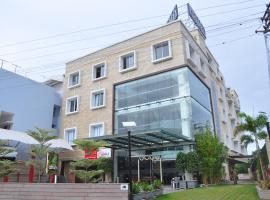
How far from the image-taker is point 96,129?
28328mm

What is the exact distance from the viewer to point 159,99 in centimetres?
2439

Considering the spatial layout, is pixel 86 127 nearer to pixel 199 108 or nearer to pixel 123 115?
pixel 123 115

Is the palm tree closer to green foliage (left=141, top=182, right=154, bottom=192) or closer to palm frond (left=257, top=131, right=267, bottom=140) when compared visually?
palm frond (left=257, top=131, right=267, bottom=140)

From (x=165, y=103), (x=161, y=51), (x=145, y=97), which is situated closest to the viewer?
(x=165, y=103)

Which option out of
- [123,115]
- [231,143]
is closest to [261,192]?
[123,115]

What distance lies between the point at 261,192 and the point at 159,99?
14.4 meters

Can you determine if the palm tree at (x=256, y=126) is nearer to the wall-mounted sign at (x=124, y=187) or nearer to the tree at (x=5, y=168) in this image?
the wall-mounted sign at (x=124, y=187)

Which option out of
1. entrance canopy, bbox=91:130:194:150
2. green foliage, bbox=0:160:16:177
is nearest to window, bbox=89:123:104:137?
entrance canopy, bbox=91:130:194:150

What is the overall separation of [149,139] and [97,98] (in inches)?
418

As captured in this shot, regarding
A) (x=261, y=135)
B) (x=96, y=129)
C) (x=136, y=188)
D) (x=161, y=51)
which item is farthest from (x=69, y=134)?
(x=261, y=135)

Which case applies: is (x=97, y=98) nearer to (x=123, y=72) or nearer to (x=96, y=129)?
(x=96, y=129)

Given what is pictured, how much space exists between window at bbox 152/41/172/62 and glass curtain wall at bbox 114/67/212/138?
184cm

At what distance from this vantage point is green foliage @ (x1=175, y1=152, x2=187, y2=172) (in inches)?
810

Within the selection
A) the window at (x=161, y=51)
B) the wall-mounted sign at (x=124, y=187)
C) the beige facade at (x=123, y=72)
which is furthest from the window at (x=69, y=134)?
the wall-mounted sign at (x=124, y=187)
